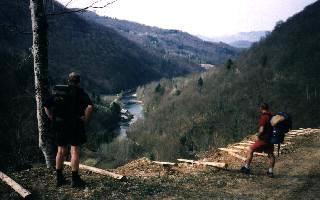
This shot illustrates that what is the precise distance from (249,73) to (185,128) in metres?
38.9

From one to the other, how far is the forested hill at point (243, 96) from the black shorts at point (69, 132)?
249ft

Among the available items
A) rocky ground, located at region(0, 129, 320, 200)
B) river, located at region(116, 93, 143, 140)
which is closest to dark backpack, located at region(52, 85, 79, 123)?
rocky ground, located at region(0, 129, 320, 200)

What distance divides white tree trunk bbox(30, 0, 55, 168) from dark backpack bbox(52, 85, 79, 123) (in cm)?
204

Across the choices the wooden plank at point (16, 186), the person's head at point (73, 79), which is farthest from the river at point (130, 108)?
the person's head at point (73, 79)

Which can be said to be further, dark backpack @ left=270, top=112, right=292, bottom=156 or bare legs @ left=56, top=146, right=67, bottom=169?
dark backpack @ left=270, top=112, right=292, bottom=156

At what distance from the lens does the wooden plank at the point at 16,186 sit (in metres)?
7.62

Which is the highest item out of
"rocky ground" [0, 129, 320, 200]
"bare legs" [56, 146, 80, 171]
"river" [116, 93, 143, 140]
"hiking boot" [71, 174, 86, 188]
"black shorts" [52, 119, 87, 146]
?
"black shorts" [52, 119, 87, 146]

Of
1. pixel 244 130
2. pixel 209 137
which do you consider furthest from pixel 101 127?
pixel 244 130

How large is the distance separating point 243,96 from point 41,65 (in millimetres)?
115831

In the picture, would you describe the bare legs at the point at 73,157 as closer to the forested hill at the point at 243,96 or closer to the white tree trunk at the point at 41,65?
the white tree trunk at the point at 41,65

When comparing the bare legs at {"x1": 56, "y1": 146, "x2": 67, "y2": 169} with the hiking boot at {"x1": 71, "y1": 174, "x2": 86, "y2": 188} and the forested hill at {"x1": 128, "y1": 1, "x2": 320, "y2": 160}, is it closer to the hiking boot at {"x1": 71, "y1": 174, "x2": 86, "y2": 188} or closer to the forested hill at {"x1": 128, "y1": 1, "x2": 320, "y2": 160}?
the hiking boot at {"x1": 71, "y1": 174, "x2": 86, "y2": 188}

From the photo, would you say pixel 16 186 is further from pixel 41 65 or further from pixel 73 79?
pixel 41 65

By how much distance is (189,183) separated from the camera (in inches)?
386

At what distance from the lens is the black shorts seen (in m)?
7.98
